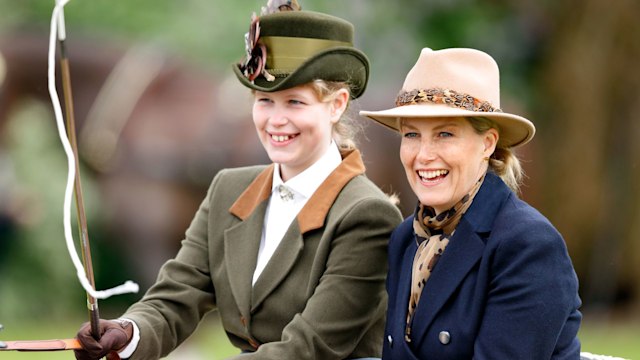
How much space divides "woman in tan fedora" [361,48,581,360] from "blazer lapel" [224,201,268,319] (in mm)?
514

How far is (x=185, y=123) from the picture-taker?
8.81m

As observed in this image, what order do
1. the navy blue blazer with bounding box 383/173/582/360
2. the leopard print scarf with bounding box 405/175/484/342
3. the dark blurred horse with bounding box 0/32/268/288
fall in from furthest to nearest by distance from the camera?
the dark blurred horse with bounding box 0/32/268/288, the leopard print scarf with bounding box 405/175/484/342, the navy blue blazer with bounding box 383/173/582/360

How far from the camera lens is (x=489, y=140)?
3324mm

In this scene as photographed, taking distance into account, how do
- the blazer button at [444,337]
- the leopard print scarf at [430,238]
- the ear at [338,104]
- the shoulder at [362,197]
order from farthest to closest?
the ear at [338,104], the shoulder at [362,197], the leopard print scarf at [430,238], the blazer button at [444,337]

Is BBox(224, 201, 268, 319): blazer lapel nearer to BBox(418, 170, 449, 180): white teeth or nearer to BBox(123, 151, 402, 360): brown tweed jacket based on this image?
BBox(123, 151, 402, 360): brown tweed jacket

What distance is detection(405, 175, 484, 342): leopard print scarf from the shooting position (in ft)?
10.8

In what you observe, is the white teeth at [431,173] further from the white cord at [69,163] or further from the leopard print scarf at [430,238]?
the white cord at [69,163]

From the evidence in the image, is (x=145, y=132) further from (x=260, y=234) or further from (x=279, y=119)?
(x=279, y=119)

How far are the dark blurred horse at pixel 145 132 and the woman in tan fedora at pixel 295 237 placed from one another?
15.6 ft

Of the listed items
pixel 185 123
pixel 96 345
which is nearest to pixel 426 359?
pixel 96 345

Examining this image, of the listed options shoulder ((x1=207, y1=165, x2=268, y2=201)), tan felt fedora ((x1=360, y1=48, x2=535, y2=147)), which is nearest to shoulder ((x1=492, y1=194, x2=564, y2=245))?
tan felt fedora ((x1=360, y1=48, x2=535, y2=147))

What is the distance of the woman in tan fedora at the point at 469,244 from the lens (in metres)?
3.06

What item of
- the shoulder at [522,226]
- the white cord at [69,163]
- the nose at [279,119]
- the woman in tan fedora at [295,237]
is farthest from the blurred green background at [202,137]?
the white cord at [69,163]

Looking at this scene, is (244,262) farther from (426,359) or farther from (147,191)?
(147,191)
